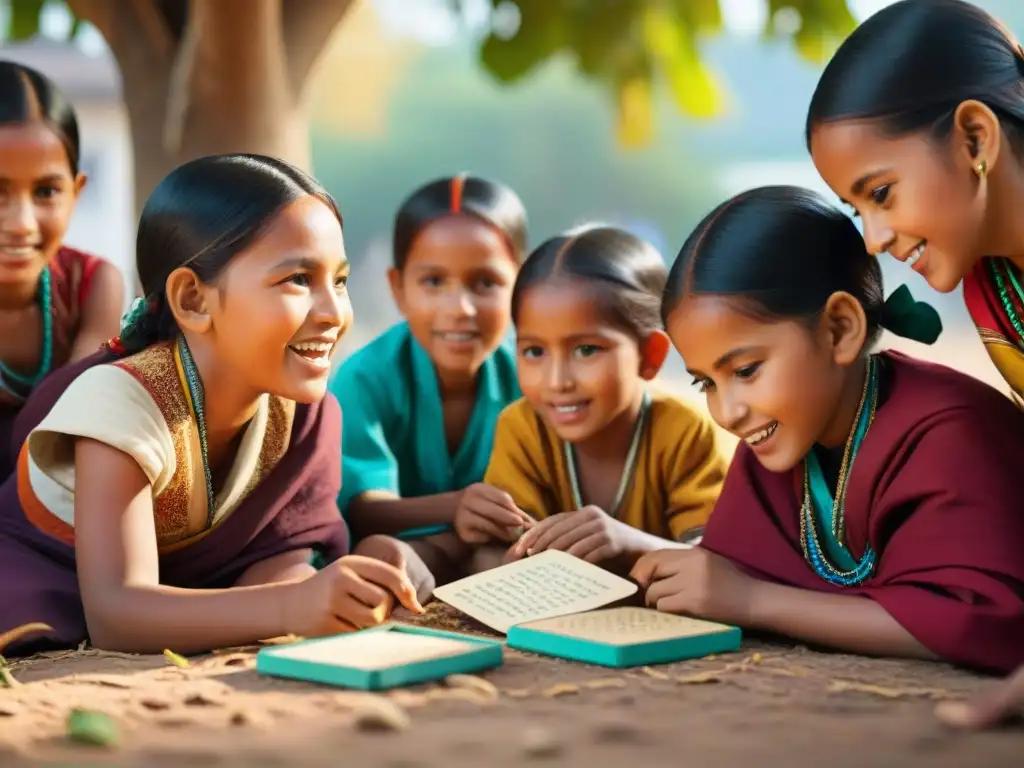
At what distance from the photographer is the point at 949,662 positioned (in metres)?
2.11

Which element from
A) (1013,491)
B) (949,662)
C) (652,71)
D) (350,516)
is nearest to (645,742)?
(949,662)

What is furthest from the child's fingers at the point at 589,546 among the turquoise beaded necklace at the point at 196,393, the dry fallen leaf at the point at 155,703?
the dry fallen leaf at the point at 155,703

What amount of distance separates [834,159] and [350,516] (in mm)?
1617

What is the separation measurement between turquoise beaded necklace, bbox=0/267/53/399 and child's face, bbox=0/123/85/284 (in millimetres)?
58

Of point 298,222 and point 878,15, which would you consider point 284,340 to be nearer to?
point 298,222

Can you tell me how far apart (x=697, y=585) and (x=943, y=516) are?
1.50 ft

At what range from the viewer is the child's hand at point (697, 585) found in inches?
91.3

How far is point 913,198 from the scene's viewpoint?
2.19 metres

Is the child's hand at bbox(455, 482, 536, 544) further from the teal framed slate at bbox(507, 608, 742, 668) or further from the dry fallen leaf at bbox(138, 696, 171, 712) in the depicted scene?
the dry fallen leaf at bbox(138, 696, 171, 712)

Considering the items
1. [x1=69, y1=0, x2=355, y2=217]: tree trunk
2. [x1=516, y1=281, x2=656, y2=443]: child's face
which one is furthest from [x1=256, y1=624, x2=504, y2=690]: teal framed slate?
[x1=69, y1=0, x2=355, y2=217]: tree trunk

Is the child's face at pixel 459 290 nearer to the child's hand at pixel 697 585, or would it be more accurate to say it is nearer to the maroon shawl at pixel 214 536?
the maroon shawl at pixel 214 536

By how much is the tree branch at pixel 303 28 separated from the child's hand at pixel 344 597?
2299 millimetres

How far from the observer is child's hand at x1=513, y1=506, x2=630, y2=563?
263cm

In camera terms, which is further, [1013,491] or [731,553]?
[731,553]
